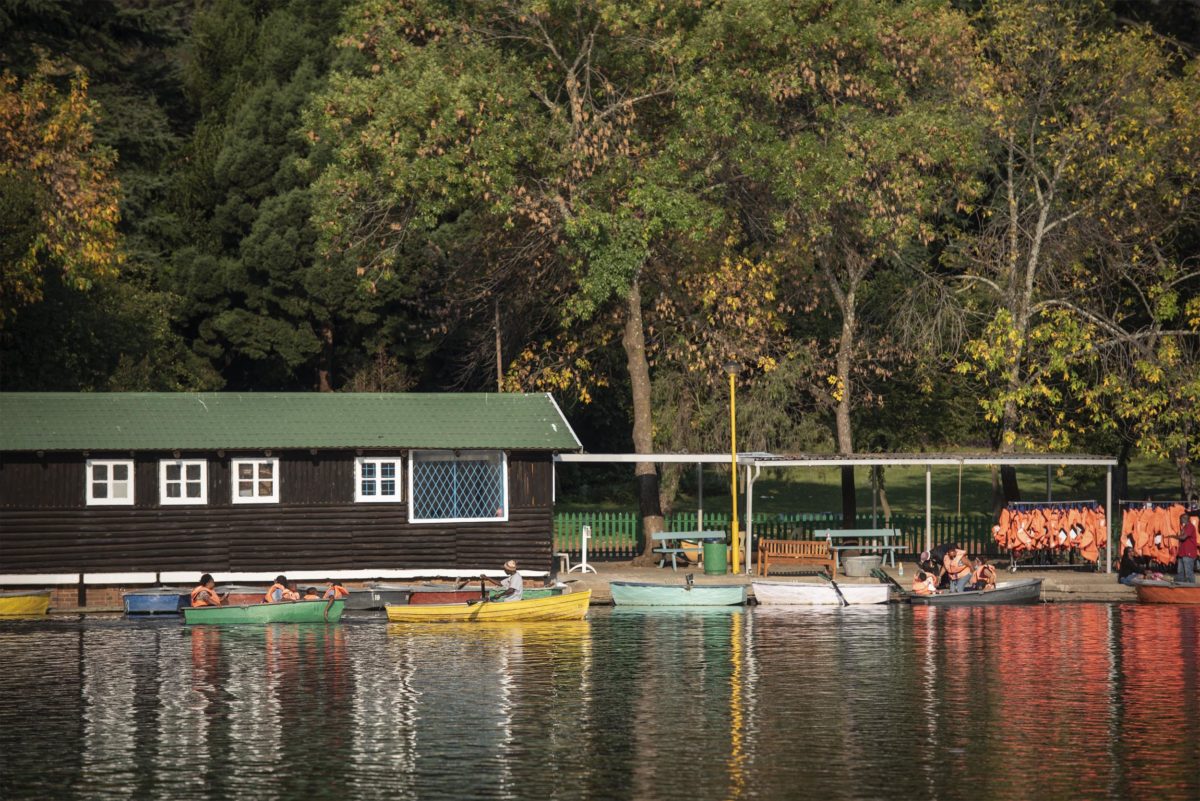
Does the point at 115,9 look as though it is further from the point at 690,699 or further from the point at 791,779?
the point at 791,779

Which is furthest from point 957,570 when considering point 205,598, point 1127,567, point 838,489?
point 838,489

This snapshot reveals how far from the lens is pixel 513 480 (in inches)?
1724

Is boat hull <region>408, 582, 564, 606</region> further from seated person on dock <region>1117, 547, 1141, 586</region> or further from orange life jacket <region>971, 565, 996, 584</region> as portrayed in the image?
seated person on dock <region>1117, 547, 1141, 586</region>

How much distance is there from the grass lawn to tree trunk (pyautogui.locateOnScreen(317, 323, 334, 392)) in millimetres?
11238

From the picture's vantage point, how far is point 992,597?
139 ft

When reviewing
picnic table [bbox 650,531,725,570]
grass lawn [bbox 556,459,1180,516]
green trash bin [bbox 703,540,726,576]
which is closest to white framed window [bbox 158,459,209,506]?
picnic table [bbox 650,531,725,570]

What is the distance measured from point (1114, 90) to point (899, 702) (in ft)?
95.0

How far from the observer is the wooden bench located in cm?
4597

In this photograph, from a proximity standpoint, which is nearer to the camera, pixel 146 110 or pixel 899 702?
pixel 899 702

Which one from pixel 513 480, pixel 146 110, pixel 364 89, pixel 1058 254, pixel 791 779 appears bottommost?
pixel 791 779

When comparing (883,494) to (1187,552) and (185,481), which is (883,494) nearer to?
(1187,552)

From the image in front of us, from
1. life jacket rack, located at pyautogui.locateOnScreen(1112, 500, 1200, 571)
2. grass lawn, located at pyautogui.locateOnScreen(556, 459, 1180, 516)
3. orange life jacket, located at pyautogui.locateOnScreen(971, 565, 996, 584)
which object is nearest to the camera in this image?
orange life jacket, located at pyautogui.locateOnScreen(971, 565, 996, 584)

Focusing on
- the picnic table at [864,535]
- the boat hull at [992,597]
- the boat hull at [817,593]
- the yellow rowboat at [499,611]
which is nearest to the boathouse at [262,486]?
the yellow rowboat at [499,611]

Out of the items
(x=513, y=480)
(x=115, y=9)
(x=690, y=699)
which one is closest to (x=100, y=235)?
(x=115, y=9)
